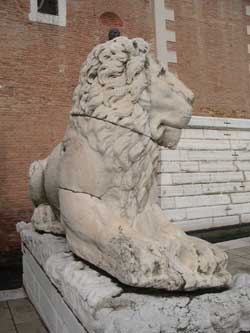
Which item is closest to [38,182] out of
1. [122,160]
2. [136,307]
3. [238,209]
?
[122,160]

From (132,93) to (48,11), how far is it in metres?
6.21

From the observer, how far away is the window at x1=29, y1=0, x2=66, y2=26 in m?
6.83

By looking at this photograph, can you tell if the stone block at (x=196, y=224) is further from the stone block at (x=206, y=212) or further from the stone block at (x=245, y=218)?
the stone block at (x=245, y=218)

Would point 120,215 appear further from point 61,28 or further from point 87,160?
point 61,28

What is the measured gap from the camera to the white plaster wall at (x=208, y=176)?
5.29 metres

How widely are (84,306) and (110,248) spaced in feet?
0.77

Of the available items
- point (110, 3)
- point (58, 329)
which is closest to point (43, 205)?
point (58, 329)

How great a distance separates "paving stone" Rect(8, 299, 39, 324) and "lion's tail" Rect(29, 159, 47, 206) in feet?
2.50

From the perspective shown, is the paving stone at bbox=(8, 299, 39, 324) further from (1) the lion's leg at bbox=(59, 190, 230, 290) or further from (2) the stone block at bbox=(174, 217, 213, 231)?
(2) the stone block at bbox=(174, 217, 213, 231)

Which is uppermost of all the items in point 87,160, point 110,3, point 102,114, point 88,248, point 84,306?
point 110,3

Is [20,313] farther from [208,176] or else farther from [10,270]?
[208,176]

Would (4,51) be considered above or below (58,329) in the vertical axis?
above

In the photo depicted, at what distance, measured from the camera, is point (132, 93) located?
166 centimetres

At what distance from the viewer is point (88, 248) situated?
1.60 metres
